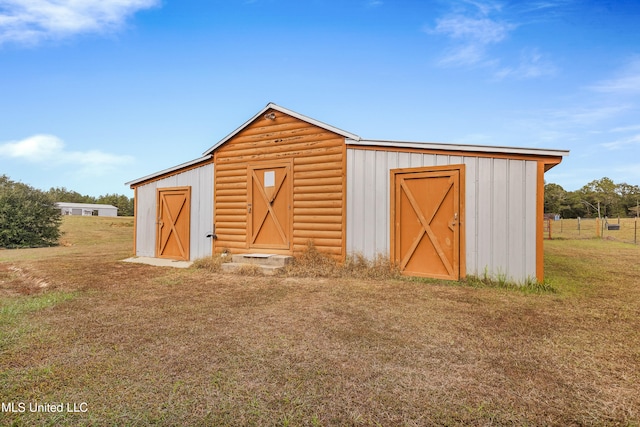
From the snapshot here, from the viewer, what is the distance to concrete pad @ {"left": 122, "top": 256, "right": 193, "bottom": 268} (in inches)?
380

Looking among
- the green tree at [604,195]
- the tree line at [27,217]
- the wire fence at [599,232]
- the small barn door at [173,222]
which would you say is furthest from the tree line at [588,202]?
the tree line at [27,217]

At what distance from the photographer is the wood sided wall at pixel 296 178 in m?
8.31

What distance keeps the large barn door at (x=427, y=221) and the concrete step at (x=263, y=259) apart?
270 centimetres

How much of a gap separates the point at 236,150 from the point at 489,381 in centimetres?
866

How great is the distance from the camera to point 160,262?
1026 cm

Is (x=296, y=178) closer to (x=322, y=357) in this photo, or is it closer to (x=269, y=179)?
(x=269, y=179)

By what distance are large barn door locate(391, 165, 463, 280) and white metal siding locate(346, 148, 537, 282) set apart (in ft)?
0.64

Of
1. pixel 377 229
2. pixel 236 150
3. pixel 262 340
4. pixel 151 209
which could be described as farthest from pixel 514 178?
pixel 151 209

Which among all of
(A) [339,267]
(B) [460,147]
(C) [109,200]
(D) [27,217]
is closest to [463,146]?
(B) [460,147]

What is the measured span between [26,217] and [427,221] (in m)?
20.3

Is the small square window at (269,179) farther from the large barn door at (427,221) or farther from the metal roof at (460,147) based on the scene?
the large barn door at (427,221)

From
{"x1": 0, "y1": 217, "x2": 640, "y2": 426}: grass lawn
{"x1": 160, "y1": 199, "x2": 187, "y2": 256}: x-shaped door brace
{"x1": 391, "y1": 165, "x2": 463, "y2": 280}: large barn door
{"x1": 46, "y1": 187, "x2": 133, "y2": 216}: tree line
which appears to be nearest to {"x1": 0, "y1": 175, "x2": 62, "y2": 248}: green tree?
{"x1": 160, "y1": 199, "x2": 187, "y2": 256}: x-shaped door brace

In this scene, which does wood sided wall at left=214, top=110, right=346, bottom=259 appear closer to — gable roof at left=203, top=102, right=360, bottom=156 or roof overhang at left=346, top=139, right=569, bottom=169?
gable roof at left=203, top=102, right=360, bottom=156

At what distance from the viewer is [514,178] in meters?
6.45
